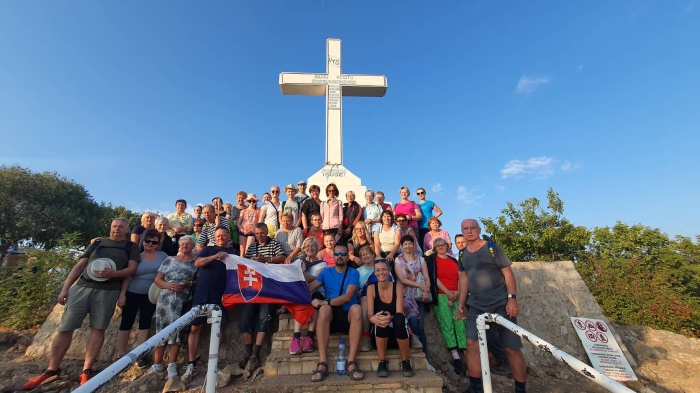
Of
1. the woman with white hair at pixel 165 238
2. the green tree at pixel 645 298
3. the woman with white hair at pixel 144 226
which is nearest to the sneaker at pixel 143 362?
the woman with white hair at pixel 165 238

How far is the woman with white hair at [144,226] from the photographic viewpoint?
5.07 meters

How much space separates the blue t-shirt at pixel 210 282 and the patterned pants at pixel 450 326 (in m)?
3.15

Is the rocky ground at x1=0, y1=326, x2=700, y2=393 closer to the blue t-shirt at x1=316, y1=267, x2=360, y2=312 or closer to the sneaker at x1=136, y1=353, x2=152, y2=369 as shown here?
the sneaker at x1=136, y1=353, x2=152, y2=369

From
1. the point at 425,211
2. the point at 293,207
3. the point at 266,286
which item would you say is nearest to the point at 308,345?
the point at 266,286

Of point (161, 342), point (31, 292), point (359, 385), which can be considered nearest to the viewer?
point (161, 342)

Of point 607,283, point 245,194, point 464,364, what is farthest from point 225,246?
point 607,283

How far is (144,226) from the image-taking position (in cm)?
539

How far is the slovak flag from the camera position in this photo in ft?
13.3

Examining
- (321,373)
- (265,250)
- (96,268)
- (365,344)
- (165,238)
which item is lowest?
(321,373)

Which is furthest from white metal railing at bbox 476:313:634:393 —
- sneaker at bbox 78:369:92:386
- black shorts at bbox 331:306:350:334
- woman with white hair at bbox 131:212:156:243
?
woman with white hair at bbox 131:212:156:243

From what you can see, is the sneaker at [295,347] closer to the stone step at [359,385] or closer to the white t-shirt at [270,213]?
the stone step at [359,385]

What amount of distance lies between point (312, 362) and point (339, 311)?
0.67m

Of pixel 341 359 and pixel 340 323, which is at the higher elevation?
pixel 340 323

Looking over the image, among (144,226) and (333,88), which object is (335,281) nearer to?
(144,226)
